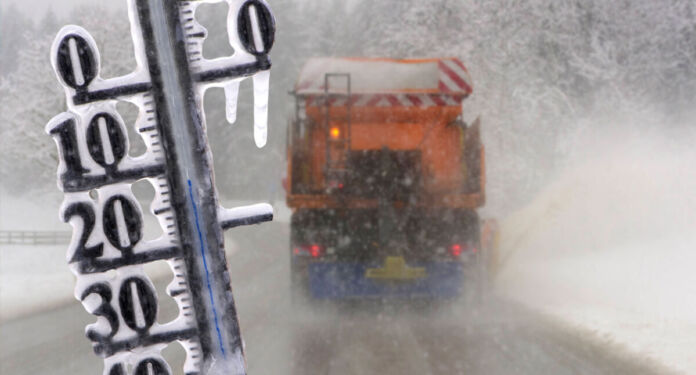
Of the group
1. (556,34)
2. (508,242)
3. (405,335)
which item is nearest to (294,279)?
(405,335)

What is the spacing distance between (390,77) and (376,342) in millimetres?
4052

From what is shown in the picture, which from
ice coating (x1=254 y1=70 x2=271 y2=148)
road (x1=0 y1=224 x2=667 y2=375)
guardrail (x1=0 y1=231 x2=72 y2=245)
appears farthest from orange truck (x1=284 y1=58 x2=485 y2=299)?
guardrail (x1=0 y1=231 x2=72 y2=245)

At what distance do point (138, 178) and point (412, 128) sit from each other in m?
9.29

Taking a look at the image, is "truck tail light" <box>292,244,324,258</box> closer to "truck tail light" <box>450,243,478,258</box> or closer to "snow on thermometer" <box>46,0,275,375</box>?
"truck tail light" <box>450,243,478,258</box>

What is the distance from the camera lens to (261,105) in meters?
1.49

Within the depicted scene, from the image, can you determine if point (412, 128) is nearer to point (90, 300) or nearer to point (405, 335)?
point (405, 335)

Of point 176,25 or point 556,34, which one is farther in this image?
point 556,34

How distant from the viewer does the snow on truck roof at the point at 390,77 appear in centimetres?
1013

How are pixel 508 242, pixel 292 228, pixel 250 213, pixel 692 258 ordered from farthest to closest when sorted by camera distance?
pixel 508 242, pixel 692 258, pixel 292 228, pixel 250 213

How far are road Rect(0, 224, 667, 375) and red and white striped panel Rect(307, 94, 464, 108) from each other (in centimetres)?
290

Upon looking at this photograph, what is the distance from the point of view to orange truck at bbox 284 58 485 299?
9734 mm

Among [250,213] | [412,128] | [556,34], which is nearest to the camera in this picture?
[250,213]

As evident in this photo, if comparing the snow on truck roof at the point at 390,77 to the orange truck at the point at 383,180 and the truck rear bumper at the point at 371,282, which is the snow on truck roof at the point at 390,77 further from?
the truck rear bumper at the point at 371,282

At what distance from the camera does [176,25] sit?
140cm
